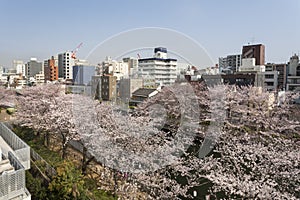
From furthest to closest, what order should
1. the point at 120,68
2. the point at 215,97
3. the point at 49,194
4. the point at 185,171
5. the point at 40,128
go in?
the point at 120,68 → the point at 215,97 → the point at 40,128 → the point at 185,171 → the point at 49,194

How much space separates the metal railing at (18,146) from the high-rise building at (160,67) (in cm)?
2533

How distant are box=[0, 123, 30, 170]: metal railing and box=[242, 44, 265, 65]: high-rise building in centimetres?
3254

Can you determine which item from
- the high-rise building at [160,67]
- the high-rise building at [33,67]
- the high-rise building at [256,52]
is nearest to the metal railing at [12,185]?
the high-rise building at [160,67]

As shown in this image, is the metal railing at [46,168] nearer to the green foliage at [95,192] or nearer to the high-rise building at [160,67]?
the green foliage at [95,192]

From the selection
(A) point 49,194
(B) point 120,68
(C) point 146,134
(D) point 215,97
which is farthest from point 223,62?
(A) point 49,194

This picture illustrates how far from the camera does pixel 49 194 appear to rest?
453cm

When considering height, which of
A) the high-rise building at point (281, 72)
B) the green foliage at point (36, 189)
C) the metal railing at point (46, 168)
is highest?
the high-rise building at point (281, 72)

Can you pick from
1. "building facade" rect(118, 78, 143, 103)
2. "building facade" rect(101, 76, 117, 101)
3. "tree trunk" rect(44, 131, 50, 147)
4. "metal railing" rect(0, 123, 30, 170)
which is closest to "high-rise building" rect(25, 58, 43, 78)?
"building facade" rect(101, 76, 117, 101)

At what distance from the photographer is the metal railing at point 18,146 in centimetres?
446

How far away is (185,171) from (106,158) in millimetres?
2347

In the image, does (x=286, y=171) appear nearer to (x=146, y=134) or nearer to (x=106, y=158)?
(x=146, y=134)

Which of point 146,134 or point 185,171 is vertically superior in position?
point 146,134

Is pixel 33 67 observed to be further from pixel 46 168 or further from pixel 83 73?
pixel 46 168

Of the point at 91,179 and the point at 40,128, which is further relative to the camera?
the point at 40,128
